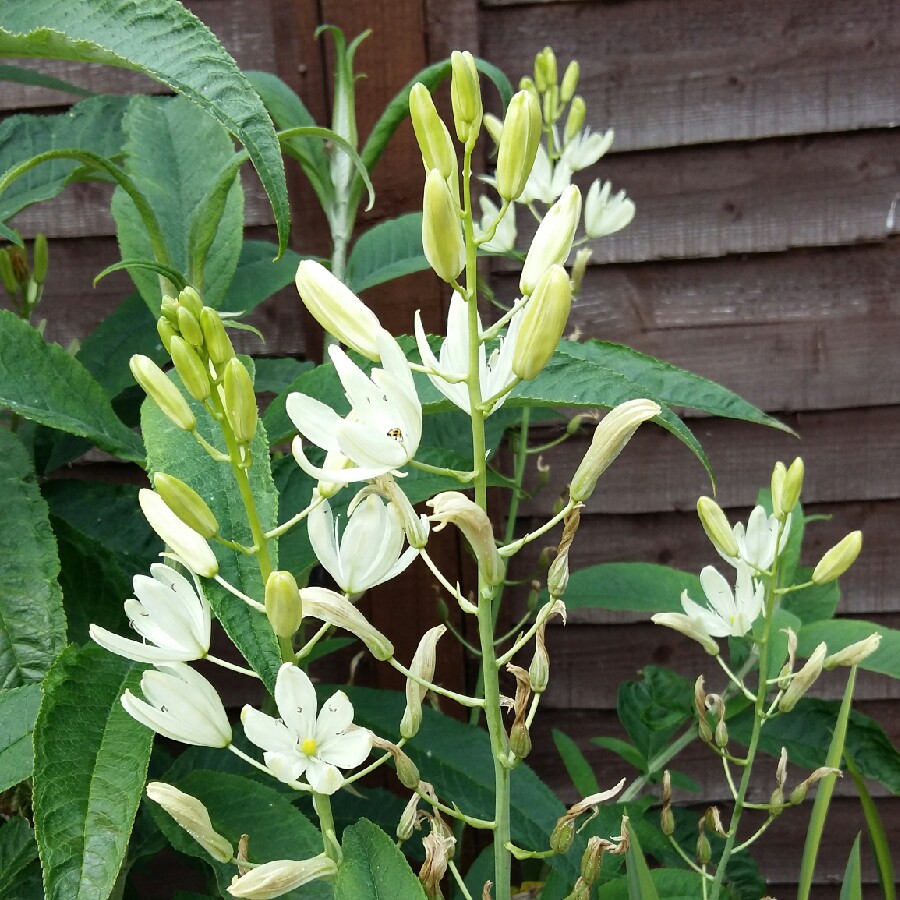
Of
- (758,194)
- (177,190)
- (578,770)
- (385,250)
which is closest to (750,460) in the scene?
(758,194)

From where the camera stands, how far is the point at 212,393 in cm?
39

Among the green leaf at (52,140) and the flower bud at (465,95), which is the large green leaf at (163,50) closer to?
the flower bud at (465,95)

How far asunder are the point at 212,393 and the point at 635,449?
904 millimetres

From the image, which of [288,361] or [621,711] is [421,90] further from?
[621,711]

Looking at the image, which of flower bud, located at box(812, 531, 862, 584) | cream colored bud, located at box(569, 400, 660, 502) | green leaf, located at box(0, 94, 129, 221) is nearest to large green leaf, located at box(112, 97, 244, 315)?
green leaf, located at box(0, 94, 129, 221)

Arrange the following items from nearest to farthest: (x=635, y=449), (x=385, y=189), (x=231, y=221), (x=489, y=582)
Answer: (x=489, y=582) → (x=231, y=221) → (x=385, y=189) → (x=635, y=449)

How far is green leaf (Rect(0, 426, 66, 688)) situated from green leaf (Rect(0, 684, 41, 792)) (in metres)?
0.03

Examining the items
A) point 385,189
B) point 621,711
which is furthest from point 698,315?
point 621,711

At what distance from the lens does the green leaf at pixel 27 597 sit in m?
0.53

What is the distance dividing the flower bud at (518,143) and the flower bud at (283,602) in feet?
0.63

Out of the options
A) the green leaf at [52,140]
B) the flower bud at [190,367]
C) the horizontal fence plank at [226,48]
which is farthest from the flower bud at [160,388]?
the horizontal fence plank at [226,48]

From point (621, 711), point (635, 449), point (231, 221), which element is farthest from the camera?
point (635, 449)

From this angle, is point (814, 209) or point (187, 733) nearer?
point (187, 733)

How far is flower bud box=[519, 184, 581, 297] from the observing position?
399 mm
